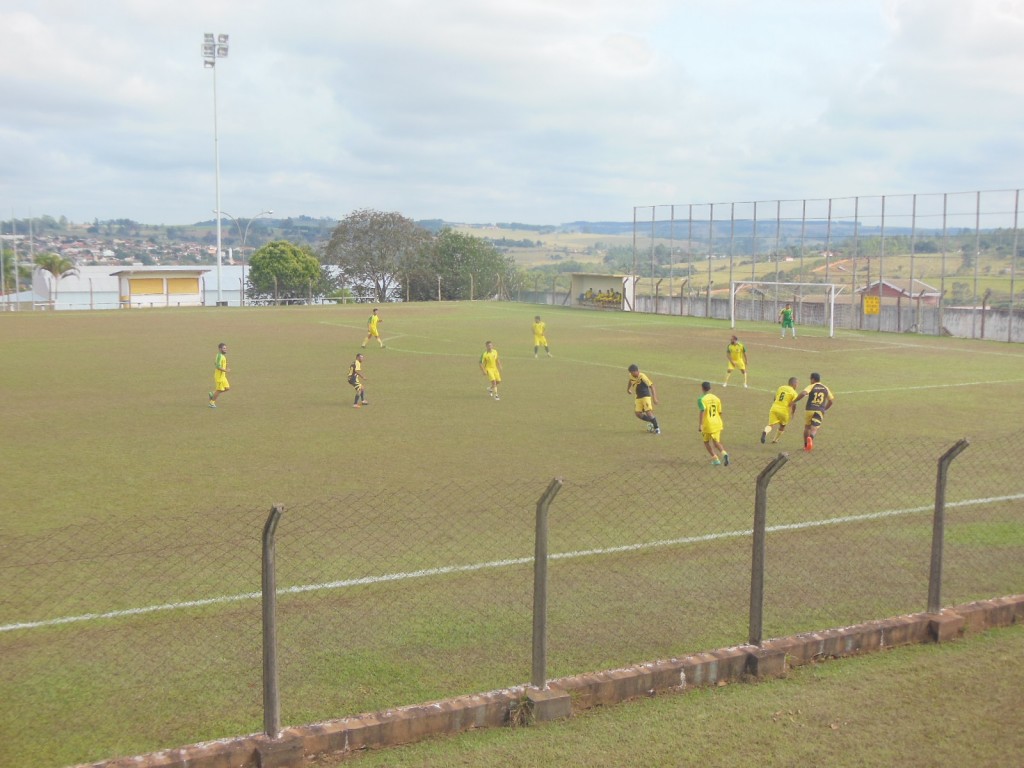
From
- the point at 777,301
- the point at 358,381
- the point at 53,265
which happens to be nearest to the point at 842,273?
the point at 777,301

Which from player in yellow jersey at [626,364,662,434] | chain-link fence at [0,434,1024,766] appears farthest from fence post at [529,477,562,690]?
player in yellow jersey at [626,364,662,434]

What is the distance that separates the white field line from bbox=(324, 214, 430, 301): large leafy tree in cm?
8786

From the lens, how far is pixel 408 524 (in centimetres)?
1323

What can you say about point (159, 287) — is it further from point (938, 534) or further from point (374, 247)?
point (938, 534)

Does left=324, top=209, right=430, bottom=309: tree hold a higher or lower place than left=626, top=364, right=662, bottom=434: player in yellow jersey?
higher

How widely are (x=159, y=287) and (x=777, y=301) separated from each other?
5502cm

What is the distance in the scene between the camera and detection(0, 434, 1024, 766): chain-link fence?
7.51m

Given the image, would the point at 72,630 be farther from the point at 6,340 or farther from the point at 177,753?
the point at 6,340

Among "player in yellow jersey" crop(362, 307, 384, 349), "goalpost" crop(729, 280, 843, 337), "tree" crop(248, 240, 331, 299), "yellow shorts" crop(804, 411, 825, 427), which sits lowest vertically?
"yellow shorts" crop(804, 411, 825, 427)

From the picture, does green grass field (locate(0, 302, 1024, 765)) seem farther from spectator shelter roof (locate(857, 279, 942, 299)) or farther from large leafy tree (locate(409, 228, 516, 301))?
large leafy tree (locate(409, 228, 516, 301))

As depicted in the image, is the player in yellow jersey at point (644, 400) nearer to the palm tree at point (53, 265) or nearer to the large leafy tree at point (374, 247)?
the large leafy tree at point (374, 247)

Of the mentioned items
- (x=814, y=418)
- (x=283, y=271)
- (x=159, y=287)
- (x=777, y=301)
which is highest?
(x=283, y=271)

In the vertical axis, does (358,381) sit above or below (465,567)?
above

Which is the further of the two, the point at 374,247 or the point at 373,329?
the point at 374,247
